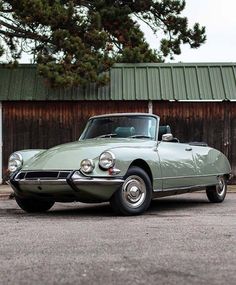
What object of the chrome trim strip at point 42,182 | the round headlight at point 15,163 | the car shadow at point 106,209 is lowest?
the car shadow at point 106,209

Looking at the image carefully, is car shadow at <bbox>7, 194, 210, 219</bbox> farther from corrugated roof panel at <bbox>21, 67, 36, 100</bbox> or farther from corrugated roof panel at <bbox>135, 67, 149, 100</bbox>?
corrugated roof panel at <bbox>21, 67, 36, 100</bbox>

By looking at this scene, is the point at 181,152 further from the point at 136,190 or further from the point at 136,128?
the point at 136,190

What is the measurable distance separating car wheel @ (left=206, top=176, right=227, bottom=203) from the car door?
41.1 inches

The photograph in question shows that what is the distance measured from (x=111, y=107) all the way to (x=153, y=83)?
57.3 inches

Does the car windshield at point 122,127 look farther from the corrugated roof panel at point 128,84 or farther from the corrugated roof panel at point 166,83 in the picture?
the corrugated roof panel at point 166,83

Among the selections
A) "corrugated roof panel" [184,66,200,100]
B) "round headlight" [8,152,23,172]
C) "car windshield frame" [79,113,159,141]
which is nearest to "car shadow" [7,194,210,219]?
"round headlight" [8,152,23,172]

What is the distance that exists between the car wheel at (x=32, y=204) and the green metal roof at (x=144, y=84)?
7.59 m

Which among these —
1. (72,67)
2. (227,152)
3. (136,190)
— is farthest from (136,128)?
(227,152)

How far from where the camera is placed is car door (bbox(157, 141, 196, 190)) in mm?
9586

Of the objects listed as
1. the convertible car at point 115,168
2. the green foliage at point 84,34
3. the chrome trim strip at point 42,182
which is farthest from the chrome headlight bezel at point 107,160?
the green foliage at point 84,34

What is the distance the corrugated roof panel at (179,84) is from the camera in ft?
56.6

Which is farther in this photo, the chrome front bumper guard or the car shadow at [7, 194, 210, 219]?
the car shadow at [7, 194, 210, 219]

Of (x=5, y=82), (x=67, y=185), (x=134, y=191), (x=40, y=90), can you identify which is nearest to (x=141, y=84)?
(x=40, y=90)

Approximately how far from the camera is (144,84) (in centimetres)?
1752
